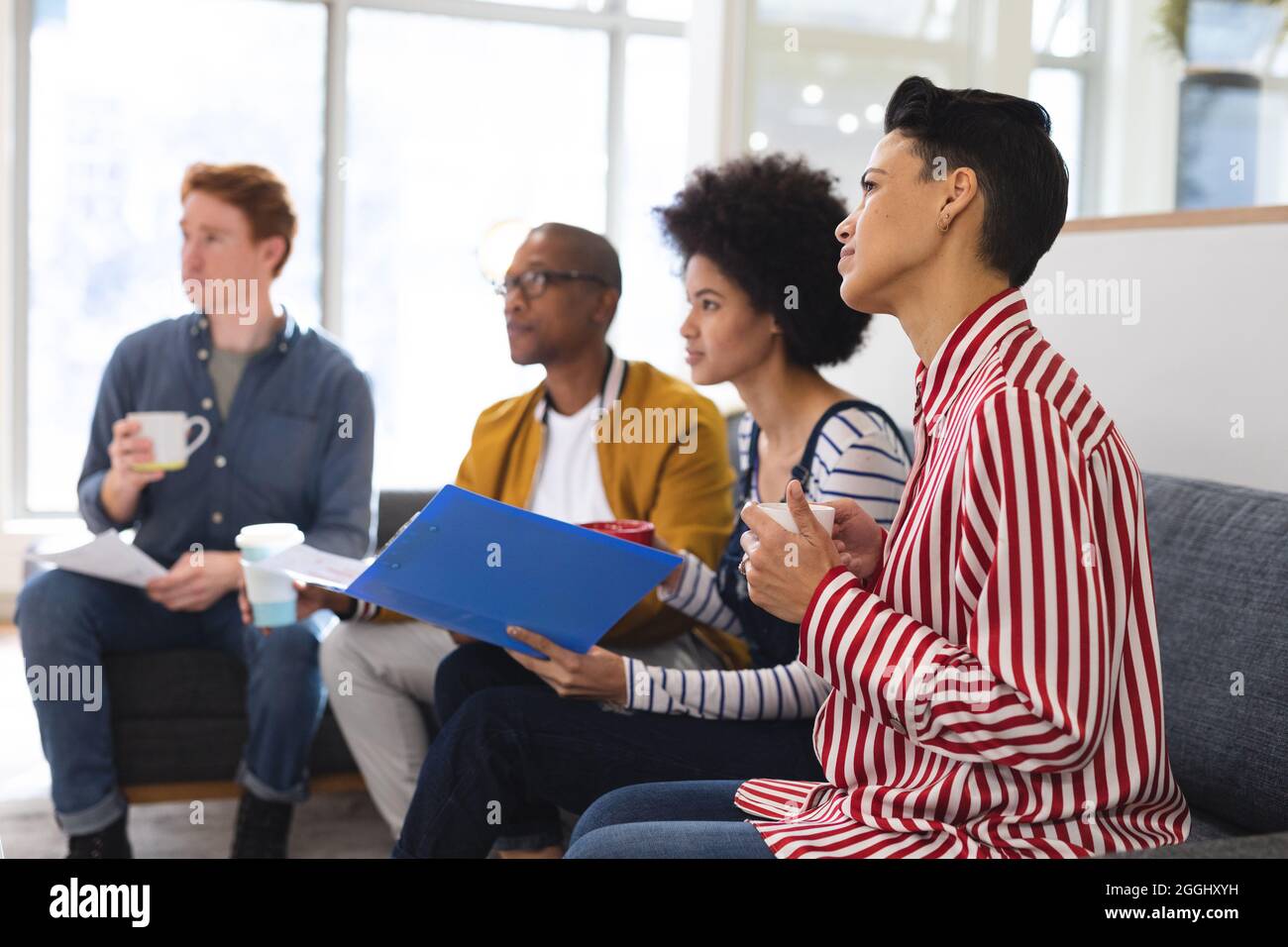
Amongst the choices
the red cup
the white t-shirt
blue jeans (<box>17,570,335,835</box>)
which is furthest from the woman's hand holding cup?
blue jeans (<box>17,570,335,835</box>)

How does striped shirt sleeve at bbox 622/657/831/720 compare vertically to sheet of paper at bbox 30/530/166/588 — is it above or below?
below

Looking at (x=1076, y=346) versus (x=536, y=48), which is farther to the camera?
(x=536, y=48)

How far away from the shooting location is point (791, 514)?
3.97ft

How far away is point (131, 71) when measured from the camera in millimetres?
4961

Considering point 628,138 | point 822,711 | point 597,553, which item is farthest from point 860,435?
point 628,138

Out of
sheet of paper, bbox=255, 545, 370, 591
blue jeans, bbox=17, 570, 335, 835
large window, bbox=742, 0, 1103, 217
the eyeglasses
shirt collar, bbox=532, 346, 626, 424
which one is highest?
large window, bbox=742, 0, 1103, 217

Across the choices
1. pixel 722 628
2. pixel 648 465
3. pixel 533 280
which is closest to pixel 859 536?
pixel 722 628

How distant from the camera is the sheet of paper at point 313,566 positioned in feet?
6.10

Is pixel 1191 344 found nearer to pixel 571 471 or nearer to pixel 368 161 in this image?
pixel 571 471

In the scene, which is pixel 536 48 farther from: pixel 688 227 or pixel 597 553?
pixel 597 553

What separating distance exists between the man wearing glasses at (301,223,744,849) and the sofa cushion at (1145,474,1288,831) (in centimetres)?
74

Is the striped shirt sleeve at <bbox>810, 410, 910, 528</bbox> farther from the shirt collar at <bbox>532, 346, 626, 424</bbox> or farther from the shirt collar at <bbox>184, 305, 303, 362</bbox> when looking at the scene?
the shirt collar at <bbox>184, 305, 303, 362</bbox>

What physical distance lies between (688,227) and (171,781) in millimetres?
1477

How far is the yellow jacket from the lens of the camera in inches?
83.1
